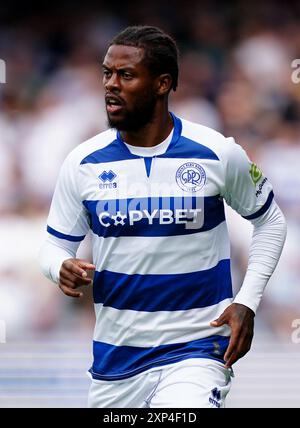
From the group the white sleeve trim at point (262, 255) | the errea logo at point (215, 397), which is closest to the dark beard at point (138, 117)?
the white sleeve trim at point (262, 255)

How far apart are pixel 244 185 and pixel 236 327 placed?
0.67 meters

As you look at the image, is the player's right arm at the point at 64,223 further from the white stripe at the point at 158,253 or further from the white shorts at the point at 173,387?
the white shorts at the point at 173,387

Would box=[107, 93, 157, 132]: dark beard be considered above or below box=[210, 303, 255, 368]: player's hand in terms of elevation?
above

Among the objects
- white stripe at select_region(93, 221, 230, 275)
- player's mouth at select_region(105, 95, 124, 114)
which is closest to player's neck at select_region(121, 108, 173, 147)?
player's mouth at select_region(105, 95, 124, 114)

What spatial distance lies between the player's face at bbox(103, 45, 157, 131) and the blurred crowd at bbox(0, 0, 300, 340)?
395 cm

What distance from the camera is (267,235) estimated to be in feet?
16.3

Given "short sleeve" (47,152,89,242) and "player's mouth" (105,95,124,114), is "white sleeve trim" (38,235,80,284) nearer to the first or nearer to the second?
"short sleeve" (47,152,89,242)

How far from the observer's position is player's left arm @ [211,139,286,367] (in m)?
4.68

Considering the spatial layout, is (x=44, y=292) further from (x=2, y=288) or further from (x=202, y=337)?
(x=202, y=337)

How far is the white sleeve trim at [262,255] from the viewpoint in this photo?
4.79 m

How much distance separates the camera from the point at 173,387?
4539 mm

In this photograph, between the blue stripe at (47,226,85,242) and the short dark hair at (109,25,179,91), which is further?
the blue stripe at (47,226,85,242)

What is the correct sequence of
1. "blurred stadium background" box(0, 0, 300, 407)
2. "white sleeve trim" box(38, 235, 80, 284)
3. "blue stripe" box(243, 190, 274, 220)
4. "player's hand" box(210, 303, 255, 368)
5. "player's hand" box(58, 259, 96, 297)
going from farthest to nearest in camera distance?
"blurred stadium background" box(0, 0, 300, 407), "blue stripe" box(243, 190, 274, 220), "white sleeve trim" box(38, 235, 80, 284), "player's hand" box(210, 303, 255, 368), "player's hand" box(58, 259, 96, 297)

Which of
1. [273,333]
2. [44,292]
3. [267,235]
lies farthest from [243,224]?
[267,235]
